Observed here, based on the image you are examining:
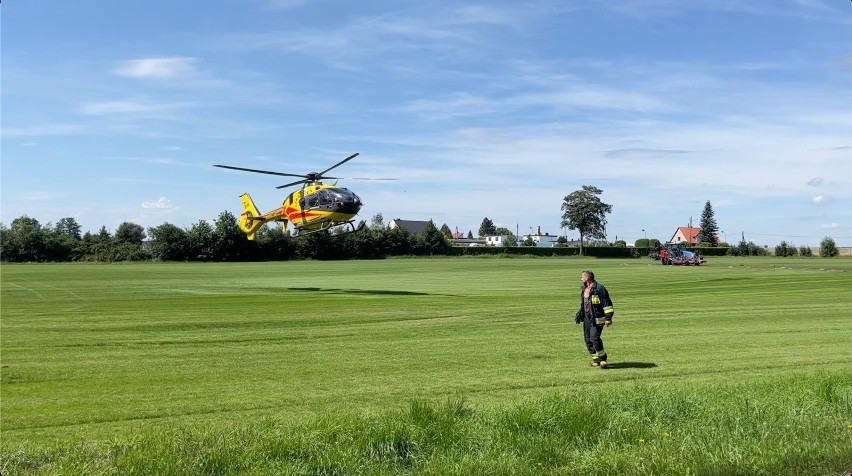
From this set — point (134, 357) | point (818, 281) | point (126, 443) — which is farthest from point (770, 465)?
point (818, 281)

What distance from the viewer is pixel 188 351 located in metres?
17.8

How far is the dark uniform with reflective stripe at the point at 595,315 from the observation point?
1548cm

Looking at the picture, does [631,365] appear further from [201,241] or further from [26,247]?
[26,247]

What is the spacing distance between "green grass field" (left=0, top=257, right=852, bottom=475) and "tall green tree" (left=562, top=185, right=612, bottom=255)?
5051 inches

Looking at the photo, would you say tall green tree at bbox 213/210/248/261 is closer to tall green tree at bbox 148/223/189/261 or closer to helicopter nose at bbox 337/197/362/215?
tall green tree at bbox 148/223/189/261

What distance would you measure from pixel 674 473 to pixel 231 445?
4488 mm

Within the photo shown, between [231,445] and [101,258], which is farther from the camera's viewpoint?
[101,258]

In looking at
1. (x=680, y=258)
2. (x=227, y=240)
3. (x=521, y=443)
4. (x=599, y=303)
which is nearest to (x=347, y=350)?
(x=599, y=303)

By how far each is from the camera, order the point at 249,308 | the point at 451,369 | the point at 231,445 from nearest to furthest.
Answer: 1. the point at 231,445
2. the point at 451,369
3. the point at 249,308

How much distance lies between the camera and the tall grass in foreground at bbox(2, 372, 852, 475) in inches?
296

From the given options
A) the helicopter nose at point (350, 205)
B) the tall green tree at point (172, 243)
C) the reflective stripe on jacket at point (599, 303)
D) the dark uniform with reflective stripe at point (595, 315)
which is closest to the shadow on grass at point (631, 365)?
the dark uniform with reflective stripe at point (595, 315)

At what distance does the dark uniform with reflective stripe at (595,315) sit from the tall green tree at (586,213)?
143 metres

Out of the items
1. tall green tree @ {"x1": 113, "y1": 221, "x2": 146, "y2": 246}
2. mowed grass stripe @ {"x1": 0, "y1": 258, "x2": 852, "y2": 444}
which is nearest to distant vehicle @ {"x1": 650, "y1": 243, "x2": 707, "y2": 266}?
mowed grass stripe @ {"x1": 0, "y1": 258, "x2": 852, "y2": 444}

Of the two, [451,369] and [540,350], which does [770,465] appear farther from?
[540,350]
